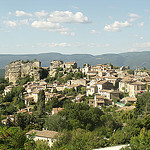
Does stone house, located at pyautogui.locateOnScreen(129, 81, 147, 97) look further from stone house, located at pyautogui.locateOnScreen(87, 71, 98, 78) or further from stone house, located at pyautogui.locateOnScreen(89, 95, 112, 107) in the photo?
stone house, located at pyautogui.locateOnScreen(87, 71, 98, 78)

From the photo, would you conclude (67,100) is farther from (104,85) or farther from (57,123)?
(57,123)

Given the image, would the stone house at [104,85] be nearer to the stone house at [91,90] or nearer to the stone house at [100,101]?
the stone house at [91,90]

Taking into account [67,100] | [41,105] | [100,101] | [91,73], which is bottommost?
[41,105]

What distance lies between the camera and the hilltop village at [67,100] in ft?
92.8

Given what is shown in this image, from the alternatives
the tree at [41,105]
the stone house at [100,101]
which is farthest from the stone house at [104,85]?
the tree at [41,105]

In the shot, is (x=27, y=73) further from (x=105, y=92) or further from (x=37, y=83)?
(x=105, y=92)

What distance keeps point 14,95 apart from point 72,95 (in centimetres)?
1807

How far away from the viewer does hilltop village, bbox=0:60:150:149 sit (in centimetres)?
2830

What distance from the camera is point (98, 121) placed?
3036cm

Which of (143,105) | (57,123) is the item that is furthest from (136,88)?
(57,123)

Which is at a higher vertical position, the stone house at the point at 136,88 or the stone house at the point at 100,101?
the stone house at the point at 136,88

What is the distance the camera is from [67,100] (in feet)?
142

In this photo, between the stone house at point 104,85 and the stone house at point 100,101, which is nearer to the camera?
the stone house at point 100,101

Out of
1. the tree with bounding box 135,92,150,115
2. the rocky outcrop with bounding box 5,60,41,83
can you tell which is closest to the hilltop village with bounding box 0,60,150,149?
the rocky outcrop with bounding box 5,60,41,83
